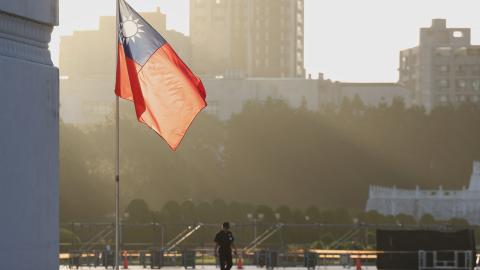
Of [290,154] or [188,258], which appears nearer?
[188,258]

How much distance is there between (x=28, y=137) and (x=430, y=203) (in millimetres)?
105925

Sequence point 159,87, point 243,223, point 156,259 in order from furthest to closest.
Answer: point 243,223, point 156,259, point 159,87

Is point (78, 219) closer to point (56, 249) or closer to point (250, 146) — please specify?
point (250, 146)

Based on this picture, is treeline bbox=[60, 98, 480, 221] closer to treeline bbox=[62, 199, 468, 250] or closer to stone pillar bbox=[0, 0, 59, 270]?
treeline bbox=[62, 199, 468, 250]

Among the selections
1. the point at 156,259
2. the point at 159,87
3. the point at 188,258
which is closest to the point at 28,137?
the point at 159,87

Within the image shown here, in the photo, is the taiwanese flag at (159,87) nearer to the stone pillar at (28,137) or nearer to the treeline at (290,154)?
the stone pillar at (28,137)

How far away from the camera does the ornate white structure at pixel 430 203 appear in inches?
5089

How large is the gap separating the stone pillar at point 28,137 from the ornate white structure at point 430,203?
102 meters

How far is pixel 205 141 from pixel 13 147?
413 ft

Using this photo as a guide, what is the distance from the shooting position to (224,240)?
1473 inches

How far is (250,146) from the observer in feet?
498

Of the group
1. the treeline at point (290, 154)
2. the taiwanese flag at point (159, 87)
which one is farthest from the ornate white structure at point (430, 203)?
the taiwanese flag at point (159, 87)

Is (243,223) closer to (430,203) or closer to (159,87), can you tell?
(159,87)

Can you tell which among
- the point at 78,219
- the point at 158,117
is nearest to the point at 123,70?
the point at 158,117
